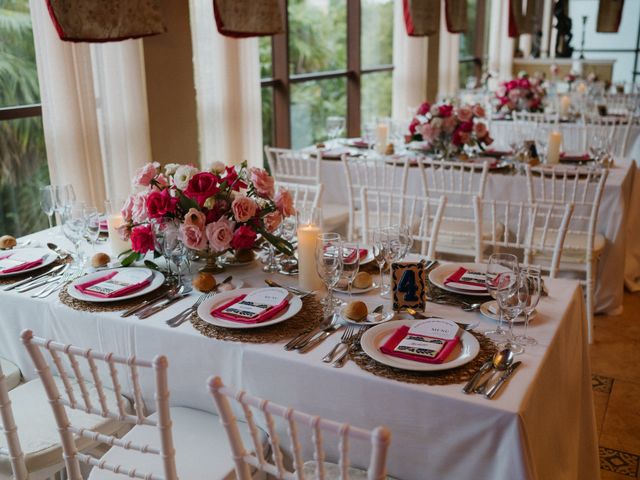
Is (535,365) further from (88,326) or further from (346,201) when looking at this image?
(346,201)

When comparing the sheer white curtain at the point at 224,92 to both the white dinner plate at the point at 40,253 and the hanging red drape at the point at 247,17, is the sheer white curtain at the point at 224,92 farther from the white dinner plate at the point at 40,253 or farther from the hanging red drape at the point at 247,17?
the white dinner plate at the point at 40,253

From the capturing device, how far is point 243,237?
6.70ft

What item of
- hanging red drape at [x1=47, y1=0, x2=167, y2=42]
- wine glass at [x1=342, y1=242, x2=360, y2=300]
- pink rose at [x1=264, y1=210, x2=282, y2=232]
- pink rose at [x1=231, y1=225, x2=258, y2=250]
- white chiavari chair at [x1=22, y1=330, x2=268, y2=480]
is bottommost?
white chiavari chair at [x1=22, y1=330, x2=268, y2=480]

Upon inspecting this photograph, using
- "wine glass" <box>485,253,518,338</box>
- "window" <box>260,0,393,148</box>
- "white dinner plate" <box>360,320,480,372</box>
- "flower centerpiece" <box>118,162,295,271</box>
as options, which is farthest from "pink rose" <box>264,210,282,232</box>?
"window" <box>260,0,393,148</box>

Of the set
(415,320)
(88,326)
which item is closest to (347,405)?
(415,320)

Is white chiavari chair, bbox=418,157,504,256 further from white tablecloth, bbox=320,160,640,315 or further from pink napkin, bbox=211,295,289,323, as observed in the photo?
pink napkin, bbox=211,295,289,323

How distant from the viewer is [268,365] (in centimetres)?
160

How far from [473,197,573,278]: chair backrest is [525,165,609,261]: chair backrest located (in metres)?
0.08

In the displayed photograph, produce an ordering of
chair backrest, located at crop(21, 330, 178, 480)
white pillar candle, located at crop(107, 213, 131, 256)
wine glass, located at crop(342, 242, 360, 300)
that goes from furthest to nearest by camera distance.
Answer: white pillar candle, located at crop(107, 213, 131, 256)
wine glass, located at crop(342, 242, 360, 300)
chair backrest, located at crop(21, 330, 178, 480)

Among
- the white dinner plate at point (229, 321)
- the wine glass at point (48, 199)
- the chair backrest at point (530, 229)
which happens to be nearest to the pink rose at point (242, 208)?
the white dinner plate at point (229, 321)

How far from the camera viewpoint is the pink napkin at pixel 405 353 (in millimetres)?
1518

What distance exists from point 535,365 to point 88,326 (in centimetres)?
116

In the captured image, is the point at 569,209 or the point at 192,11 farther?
the point at 192,11

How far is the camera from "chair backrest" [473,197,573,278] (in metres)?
2.79
